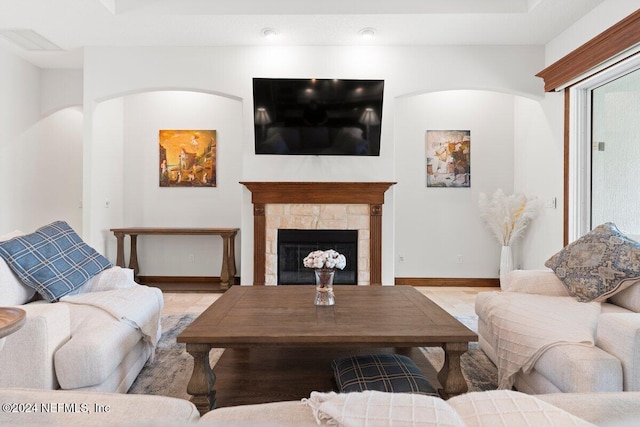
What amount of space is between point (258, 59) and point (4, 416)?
160 inches

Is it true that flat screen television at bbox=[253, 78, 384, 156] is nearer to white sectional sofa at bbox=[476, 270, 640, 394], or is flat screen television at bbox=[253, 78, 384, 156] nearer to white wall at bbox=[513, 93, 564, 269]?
white wall at bbox=[513, 93, 564, 269]

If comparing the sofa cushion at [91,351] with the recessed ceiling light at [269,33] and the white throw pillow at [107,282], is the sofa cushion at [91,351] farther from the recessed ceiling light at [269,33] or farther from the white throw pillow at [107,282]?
the recessed ceiling light at [269,33]

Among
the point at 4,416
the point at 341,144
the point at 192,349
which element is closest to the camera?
the point at 4,416

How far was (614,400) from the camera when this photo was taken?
3.05 ft

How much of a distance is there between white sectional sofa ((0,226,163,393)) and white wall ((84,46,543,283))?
1925 mm

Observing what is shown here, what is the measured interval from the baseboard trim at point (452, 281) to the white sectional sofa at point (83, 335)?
3.47m

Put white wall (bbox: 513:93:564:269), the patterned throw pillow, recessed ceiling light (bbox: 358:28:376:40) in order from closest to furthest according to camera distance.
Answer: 1. the patterned throw pillow
2. recessed ceiling light (bbox: 358:28:376:40)
3. white wall (bbox: 513:93:564:269)

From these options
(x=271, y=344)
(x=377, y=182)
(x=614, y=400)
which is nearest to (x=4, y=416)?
(x=271, y=344)

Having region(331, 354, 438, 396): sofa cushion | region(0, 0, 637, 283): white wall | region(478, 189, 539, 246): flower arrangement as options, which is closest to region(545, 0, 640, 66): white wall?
region(0, 0, 637, 283): white wall

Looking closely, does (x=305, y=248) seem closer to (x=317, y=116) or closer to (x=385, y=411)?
(x=317, y=116)

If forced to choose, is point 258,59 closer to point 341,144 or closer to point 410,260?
point 341,144

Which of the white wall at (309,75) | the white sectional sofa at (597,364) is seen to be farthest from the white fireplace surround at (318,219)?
the white sectional sofa at (597,364)

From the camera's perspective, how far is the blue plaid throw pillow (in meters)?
2.29

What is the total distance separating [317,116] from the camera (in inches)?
165
